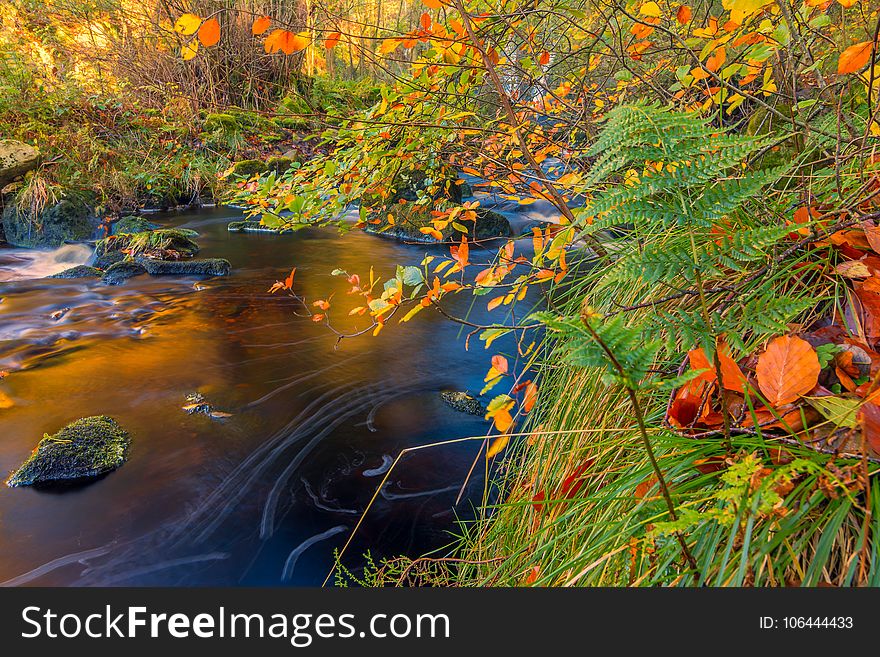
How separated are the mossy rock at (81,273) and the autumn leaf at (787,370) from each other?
7.26 m

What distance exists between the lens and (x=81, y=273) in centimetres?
645

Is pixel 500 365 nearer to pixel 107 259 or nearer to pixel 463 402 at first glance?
pixel 463 402

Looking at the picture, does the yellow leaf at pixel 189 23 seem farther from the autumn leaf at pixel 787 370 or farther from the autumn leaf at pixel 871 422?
the autumn leaf at pixel 871 422

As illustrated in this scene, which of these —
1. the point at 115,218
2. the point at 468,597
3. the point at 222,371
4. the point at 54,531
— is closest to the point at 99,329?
the point at 222,371

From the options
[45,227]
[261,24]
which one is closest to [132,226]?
[45,227]

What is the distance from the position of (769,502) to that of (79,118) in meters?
12.4

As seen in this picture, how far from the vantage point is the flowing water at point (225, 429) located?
8.70 feet

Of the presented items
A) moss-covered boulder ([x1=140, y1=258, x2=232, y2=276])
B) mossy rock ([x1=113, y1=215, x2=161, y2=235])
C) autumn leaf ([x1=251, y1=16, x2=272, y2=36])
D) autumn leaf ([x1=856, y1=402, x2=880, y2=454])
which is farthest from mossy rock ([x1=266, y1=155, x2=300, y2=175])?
autumn leaf ([x1=856, y1=402, x2=880, y2=454])

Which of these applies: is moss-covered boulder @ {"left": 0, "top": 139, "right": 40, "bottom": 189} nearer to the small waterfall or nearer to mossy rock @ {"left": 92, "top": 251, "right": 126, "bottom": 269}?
the small waterfall

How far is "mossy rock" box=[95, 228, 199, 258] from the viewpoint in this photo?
6.70 m

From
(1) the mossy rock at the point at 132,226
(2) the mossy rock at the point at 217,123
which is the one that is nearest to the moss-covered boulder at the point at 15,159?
(1) the mossy rock at the point at 132,226

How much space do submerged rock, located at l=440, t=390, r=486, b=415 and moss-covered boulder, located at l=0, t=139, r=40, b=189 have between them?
26.7ft

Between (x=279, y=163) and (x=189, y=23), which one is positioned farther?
(x=279, y=163)

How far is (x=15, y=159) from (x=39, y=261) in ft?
7.31
